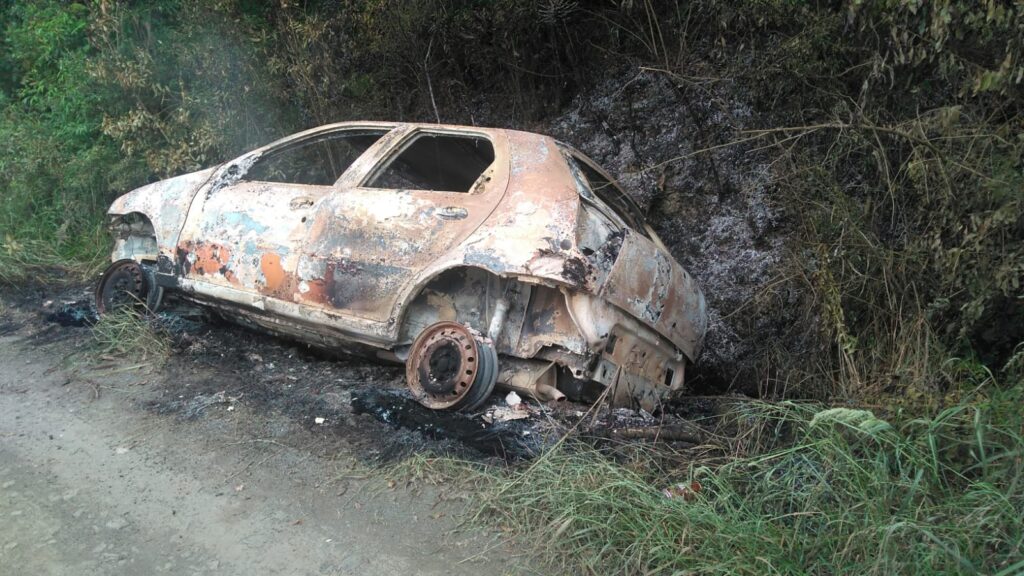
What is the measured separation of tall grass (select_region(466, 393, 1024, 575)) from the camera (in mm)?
2725

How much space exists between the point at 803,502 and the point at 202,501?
261cm

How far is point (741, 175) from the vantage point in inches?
262

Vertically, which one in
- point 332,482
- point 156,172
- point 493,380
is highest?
point 156,172

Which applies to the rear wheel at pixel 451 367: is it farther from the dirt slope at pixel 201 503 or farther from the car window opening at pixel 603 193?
the car window opening at pixel 603 193

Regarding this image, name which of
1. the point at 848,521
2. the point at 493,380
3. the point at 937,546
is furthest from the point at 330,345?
the point at 937,546

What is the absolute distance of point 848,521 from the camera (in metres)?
2.85

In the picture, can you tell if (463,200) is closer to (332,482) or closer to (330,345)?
(330,345)

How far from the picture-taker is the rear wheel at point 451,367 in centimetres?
416

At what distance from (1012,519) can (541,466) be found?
1841 millimetres

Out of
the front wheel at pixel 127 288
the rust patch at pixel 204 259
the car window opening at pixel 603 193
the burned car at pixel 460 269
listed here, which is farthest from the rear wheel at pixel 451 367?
the front wheel at pixel 127 288

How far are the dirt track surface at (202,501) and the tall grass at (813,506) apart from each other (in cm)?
34

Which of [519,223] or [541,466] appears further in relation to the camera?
[519,223]

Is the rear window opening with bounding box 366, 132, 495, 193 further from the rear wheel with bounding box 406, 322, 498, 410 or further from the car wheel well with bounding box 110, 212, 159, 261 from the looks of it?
the car wheel well with bounding box 110, 212, 159, 261

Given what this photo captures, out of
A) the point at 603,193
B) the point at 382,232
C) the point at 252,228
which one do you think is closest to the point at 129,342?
the point at 252,228
